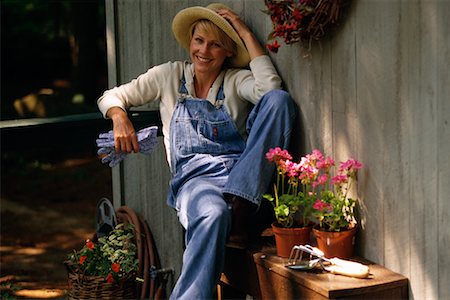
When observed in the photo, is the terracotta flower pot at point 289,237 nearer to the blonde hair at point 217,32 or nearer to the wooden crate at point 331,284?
the wooden crate at point 331,284

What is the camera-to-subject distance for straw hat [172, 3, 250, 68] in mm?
4238

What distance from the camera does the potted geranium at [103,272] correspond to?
16.6ft

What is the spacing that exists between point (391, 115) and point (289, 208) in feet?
2.11

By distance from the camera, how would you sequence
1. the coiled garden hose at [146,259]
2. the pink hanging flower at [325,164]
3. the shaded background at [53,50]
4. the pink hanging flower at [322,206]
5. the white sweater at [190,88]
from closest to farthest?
1. the pink hanging flower at [322,206]
2. the pink hanging flower at [325,164]
3. the white sweater at [190,88]
4. the coiled garden hose at [146,259]
5. the shaded background at [53,50]

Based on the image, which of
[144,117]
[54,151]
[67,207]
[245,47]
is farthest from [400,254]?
[54,151]

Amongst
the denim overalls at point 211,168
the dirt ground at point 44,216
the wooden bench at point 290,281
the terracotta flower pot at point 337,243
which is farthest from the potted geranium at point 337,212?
the dirt ground at point 44,216

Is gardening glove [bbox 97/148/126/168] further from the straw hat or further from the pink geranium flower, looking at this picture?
the pink geranium flower

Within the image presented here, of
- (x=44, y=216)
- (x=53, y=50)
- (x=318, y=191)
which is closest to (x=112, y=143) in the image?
(x=318, y=191)

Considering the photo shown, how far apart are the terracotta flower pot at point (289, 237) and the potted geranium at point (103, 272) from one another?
1.41 metres

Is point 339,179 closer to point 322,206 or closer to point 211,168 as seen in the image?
point 322,206

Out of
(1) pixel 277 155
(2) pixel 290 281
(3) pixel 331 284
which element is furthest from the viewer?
(1) pixel 277 155

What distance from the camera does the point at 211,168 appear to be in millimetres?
4250

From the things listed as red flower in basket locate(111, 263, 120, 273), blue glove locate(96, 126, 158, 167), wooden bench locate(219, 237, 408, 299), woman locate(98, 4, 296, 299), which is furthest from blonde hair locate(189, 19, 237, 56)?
red flower in basket locate(111, 263, 120, 273)

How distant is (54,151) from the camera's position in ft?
34.8
